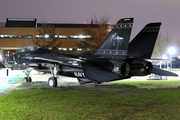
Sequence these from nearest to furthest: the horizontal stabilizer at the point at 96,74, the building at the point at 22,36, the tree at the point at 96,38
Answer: the horizontal stabilizer at the point at 96,74
the tree at the point at 96,38
the building at the point at 22,36

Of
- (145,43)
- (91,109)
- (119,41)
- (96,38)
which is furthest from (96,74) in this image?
(96,38)

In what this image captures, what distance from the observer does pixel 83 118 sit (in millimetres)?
6020

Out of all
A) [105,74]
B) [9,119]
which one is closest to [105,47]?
[105,74]

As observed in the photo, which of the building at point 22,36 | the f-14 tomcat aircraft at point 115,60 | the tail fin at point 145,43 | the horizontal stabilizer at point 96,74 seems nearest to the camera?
the horizontal stabilizer at point 96,74

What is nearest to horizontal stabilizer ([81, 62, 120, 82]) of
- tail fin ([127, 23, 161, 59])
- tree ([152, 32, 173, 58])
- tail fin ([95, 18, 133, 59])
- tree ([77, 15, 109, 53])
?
tail fin ([95, 18, 133, 59])

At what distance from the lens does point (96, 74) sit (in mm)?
9125

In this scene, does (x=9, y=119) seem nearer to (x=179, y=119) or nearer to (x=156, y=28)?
(x=179, y=119)

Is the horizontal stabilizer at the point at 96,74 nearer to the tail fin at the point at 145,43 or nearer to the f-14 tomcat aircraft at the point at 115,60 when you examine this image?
the f-14 tomcat aircraft at the point at 115,60

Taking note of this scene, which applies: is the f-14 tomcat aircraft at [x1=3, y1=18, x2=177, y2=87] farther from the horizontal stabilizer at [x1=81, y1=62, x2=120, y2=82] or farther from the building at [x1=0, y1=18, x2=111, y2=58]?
the building at [x1=0, y1=18, x2=111, y2=58]

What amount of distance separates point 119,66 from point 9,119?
6106 mm

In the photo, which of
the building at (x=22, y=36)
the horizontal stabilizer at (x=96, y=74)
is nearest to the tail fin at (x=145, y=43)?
the horizontal stabilizer at (x=96, y=74)

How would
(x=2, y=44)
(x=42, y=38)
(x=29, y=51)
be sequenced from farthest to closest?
(x=2, y=44) → (x=42, y=38) → (x=29, y=51)

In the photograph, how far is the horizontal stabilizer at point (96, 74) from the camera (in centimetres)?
879

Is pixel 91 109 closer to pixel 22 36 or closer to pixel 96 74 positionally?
pixel 96 74
